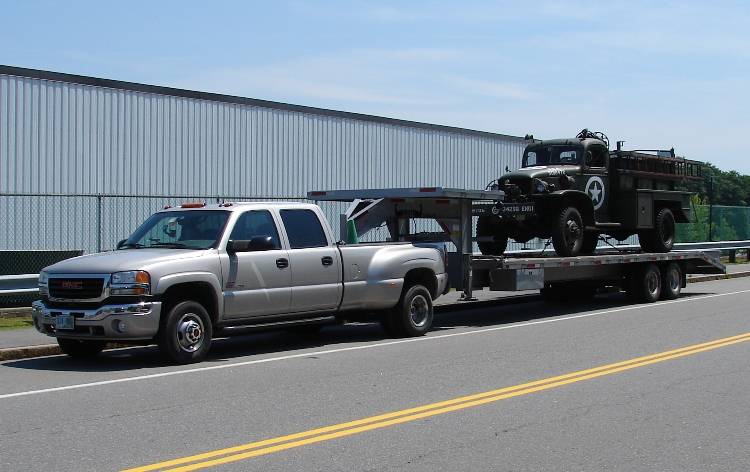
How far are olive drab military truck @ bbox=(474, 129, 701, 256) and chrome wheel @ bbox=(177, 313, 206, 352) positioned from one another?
7.99 metres

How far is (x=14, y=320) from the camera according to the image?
49.1ft

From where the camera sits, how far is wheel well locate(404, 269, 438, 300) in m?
14.1

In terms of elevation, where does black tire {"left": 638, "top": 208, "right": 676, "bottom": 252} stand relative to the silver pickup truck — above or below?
above

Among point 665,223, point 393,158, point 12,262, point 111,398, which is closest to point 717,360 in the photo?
point 111,398

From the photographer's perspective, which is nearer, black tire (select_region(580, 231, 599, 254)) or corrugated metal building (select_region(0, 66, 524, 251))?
corrugated metal building (select_region(0, 66, 524, 251))

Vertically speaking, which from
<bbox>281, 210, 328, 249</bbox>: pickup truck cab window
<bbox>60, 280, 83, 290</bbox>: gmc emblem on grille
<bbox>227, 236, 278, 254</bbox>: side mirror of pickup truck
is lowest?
<bbox>60, 280, 83, 290</bbox>: gmc emblem on grille

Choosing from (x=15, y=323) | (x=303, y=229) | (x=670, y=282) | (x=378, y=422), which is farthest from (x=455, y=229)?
(x=378, y=422)

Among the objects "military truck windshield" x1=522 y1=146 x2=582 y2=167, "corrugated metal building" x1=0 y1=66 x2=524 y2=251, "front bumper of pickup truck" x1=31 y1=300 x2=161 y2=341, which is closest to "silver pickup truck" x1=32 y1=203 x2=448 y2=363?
"front bumper of pickup truck" x1=31 y1=300 x2=161 y2=341

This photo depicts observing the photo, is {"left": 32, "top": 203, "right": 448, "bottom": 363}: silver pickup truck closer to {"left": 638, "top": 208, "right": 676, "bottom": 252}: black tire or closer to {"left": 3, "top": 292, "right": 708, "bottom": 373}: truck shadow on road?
{"left": 3, "top": 292, "right": 708, "bottom": 373}: truck shadow on road

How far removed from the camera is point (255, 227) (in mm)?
12094

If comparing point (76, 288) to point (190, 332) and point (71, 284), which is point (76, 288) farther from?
point (190, 332)

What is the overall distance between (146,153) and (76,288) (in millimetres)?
10145

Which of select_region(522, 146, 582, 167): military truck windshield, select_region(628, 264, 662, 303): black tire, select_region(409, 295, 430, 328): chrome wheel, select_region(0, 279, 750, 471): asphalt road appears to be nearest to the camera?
select_region(0, 279, 750, 471): asphalt road

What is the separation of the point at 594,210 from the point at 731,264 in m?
17.0
